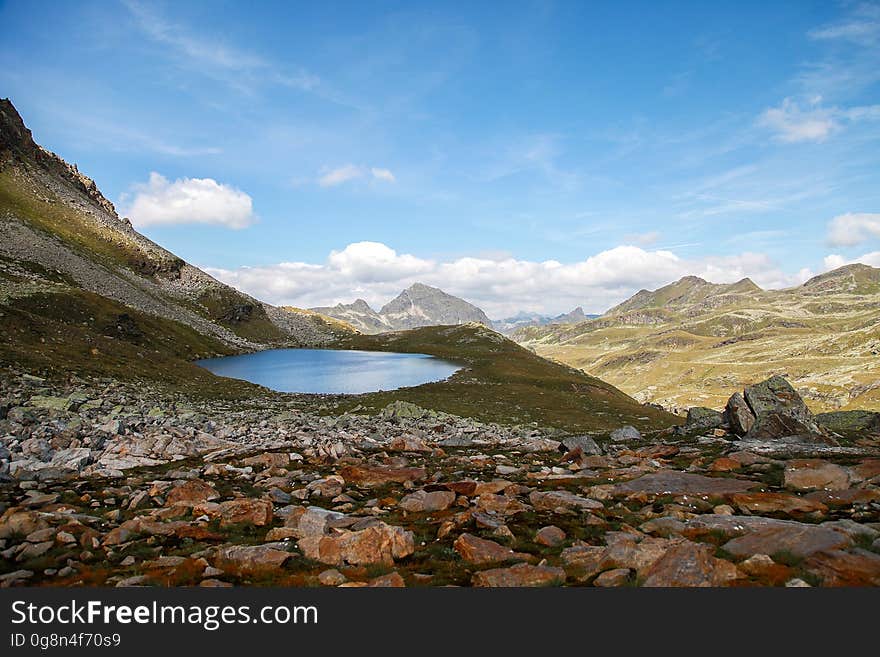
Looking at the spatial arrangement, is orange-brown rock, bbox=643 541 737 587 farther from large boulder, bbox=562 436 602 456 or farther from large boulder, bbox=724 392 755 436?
large boulder, bbox=724 392 755 436

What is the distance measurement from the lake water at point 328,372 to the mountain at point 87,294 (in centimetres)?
1291

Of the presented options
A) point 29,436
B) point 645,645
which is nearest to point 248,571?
point 645,645

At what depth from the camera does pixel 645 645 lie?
8719 mm

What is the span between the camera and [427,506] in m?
16.8

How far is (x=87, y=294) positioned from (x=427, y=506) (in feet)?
368

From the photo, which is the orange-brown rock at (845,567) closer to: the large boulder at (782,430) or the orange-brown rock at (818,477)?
the orange-brown rock at (818,477)

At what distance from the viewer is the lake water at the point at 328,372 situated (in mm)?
83438

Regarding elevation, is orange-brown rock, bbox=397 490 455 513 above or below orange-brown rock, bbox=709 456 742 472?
above

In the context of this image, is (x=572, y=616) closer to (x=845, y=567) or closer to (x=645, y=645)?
(x=645, y=645)

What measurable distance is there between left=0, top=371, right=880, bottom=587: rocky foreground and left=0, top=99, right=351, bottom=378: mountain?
2688 centimetres

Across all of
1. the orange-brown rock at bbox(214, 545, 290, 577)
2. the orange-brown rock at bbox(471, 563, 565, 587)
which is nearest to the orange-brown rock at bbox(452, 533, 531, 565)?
the orange-brown rock at bbox(471, 563, 565, 587)

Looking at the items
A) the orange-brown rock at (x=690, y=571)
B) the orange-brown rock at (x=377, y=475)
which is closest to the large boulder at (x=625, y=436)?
the orange-brown rock at (x=377, y=475)

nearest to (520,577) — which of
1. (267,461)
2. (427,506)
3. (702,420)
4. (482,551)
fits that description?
(482,551)

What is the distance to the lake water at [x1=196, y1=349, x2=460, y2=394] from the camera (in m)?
83.4
